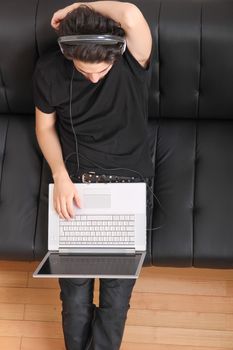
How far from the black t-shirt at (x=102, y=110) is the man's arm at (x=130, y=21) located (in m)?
0.04

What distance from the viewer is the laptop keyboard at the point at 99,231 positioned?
4.58ft

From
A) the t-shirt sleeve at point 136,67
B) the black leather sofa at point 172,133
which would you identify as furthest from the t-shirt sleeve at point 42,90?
the t-shirt sleeve at point 136,67

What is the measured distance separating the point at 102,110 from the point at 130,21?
28 centimetres

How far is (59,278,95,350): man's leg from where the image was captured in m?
1.44

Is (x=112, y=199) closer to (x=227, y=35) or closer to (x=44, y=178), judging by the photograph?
(x=44, y=178)

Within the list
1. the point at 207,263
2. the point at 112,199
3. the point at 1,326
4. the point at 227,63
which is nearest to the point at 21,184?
the point at 112,199

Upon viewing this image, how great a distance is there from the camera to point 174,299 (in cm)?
170

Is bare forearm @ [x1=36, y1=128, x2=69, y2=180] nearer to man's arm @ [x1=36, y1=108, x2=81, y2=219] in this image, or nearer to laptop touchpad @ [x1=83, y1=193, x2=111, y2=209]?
man's arm @ [x1=36, y1=108, x2=81, y2=219]

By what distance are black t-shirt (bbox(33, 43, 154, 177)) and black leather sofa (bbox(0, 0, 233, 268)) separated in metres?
0.10

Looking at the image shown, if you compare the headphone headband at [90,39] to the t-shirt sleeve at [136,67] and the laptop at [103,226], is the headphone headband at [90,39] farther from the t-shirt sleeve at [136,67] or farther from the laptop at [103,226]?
the laptop at [103,226]

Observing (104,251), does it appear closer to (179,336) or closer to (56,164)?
(56,164)

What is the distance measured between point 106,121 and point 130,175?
0.60 feet

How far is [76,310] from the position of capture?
1.45m

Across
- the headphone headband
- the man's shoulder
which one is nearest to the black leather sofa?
the man's shoulder
